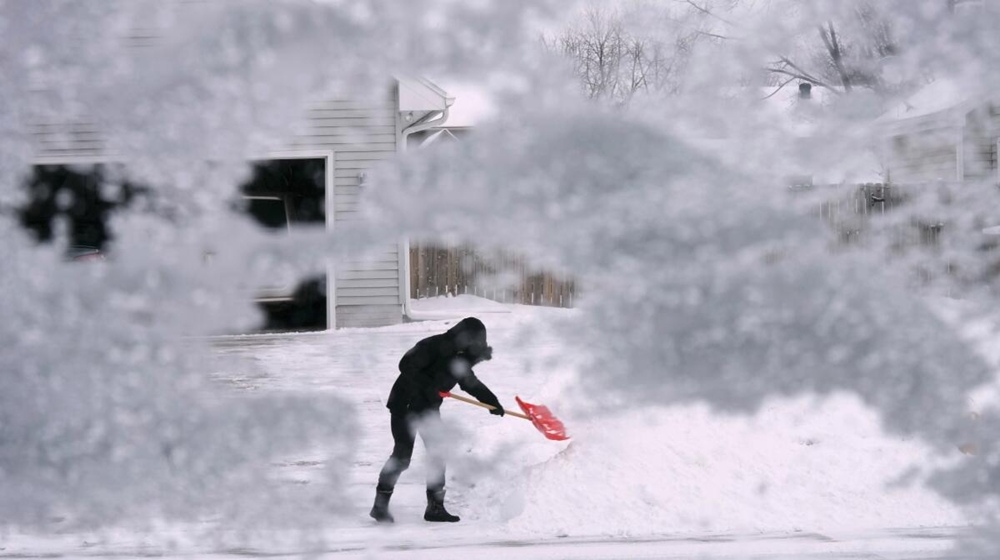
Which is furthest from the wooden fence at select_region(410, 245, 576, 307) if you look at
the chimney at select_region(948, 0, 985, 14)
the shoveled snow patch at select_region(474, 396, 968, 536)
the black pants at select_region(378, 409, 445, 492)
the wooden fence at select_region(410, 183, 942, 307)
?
the chimney at select_region(948, 0, 985, 14)

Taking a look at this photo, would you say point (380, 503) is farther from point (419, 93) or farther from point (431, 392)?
point (419, 93)

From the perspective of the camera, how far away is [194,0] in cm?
127

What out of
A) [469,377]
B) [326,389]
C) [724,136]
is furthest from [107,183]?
[469,377]

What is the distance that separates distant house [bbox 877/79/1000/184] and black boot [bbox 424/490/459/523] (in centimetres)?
297

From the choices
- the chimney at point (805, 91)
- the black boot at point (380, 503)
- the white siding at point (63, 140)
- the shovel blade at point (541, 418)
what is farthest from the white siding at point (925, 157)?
the shovel blade at point (541, 418)

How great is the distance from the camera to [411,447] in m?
2.30

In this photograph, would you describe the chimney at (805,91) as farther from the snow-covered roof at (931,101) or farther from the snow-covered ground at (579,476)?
the snow-covered ground at (579,476)

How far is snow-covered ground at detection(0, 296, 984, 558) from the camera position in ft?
4.50

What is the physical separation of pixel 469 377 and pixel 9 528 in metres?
2.34

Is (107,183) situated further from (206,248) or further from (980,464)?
(980,464)

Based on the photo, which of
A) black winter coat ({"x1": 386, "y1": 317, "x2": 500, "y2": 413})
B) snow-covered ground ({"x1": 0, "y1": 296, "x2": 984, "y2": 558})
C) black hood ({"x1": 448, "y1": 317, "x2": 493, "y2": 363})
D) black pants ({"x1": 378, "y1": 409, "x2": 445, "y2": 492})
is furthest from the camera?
black winter coat ({"x1": 386, "y1": 317, "x2": 500, "y2": 413})

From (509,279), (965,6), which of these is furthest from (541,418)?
(965,6)

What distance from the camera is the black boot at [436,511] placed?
408 cm

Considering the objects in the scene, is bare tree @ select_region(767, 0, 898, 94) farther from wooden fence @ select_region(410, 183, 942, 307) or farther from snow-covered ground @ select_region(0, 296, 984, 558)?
snow-covered ground @ select_region(0, 296, 984, 558)
